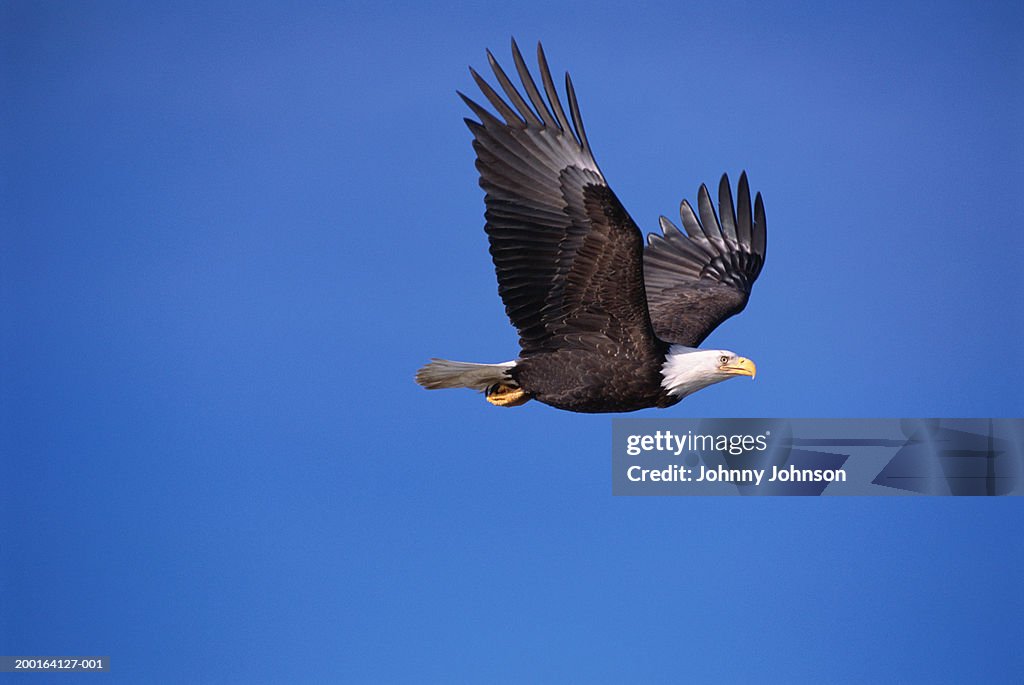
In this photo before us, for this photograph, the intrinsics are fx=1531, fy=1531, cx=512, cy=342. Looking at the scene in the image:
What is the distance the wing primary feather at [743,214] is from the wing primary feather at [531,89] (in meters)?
2.29

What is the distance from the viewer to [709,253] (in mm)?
9125

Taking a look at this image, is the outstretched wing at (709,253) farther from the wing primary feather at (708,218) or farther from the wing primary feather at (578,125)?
the wing primary feather at (578,125)

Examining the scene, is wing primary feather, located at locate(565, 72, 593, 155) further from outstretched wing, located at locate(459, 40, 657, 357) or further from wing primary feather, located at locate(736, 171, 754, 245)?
wing primary feather, located at locate(736, 171, 754, 245)

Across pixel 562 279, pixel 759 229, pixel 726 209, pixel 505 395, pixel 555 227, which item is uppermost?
pixel 726 209

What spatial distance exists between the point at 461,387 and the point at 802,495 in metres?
1.91

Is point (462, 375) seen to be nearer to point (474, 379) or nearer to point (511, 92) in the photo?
point (474, 379)

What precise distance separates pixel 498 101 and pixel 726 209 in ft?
8.18

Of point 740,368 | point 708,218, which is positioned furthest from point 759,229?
point 740,368

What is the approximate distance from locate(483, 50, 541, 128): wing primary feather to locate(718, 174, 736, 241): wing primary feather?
91.9 inches

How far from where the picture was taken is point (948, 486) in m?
8.13

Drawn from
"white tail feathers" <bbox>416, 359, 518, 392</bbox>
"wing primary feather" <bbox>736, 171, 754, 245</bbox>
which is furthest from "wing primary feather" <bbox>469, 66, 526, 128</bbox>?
"wing primary feather" <bbox>736, 171, 754, 245</bbox>

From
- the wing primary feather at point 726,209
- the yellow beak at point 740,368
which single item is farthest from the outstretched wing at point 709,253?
the yellow beak at point 740,368

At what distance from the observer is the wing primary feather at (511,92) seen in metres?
7.04

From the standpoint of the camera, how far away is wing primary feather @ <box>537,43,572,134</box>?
6.95m
